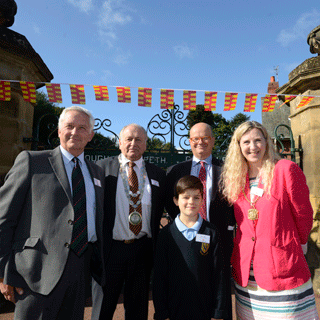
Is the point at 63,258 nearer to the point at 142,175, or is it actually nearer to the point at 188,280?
the point at 188,280

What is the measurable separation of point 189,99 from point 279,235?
3.41 metres

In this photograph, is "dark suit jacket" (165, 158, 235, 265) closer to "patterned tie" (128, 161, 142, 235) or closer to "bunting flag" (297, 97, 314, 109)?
"patterned tie" (128, 161, 142, 235)

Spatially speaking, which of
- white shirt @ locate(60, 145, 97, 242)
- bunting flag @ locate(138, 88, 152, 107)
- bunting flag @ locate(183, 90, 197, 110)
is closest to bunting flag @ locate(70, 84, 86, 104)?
bunting flag @ locate(138, 88, 152, 107)

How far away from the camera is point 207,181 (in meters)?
2.71

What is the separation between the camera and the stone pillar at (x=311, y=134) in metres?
3.86

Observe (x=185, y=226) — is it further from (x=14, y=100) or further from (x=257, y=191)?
(x=14, y=100)

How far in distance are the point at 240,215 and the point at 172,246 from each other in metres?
0.64

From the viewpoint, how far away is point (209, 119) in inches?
1249

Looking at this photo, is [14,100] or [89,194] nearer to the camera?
[89,194]

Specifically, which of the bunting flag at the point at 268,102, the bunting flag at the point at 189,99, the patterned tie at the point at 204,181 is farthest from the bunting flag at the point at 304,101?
the patterned tie at the point at 204,181

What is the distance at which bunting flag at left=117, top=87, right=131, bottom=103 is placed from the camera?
4562 mm

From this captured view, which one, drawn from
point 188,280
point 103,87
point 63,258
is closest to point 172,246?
point 188,280

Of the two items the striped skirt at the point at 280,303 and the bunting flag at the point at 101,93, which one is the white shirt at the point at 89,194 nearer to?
the striped skirt at the point at 280,303

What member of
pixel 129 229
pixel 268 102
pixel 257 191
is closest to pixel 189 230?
pixel 257 191
